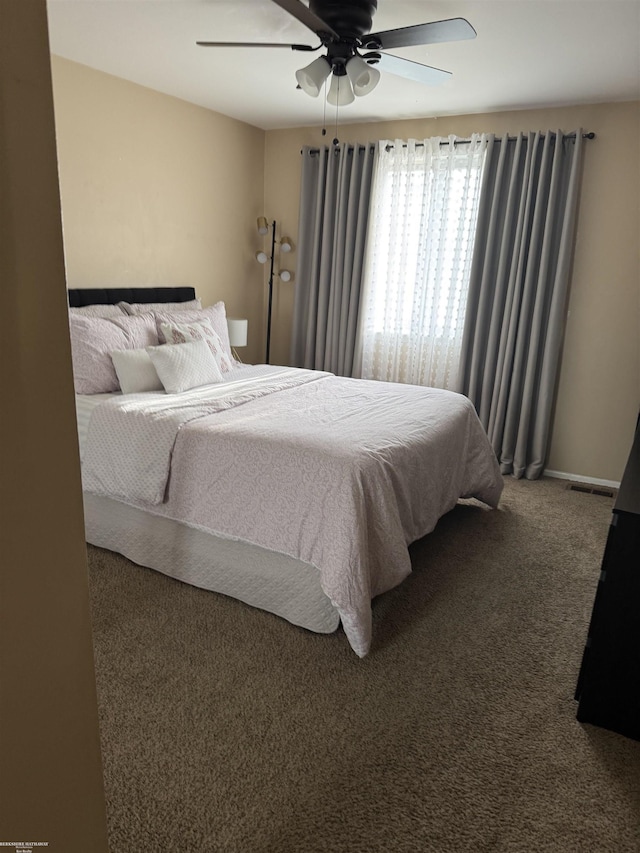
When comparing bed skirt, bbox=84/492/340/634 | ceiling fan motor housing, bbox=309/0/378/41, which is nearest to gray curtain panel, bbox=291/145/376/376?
ceiling fan motor housing, bbox=309/0/378/41

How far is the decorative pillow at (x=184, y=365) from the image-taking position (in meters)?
3.34

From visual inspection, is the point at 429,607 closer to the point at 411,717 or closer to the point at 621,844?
the point at 411,717

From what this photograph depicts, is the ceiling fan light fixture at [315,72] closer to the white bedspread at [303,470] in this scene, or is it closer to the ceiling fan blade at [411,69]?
the ceiling fan blade at [411,69]

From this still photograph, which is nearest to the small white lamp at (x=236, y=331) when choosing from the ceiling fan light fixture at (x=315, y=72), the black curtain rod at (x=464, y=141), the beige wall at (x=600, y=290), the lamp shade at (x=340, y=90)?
the black curtain rod at (x=464, y=141)

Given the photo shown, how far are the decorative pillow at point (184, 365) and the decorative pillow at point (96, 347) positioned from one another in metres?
0.23

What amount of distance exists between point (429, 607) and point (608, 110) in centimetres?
342

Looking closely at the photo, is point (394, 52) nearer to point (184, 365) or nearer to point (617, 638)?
point (184, 365)

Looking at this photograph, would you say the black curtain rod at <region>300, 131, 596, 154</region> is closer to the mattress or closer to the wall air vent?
the wall air vent

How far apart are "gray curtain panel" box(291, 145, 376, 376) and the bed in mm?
1625

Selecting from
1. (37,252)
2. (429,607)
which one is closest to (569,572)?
(429,607)

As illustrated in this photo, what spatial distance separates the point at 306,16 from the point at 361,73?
1.48 feet

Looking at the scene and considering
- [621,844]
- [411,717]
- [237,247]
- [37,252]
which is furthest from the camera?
[237,247]

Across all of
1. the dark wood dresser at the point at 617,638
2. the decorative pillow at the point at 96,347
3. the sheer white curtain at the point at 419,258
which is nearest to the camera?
the dark wood dresser at the point at 617,638

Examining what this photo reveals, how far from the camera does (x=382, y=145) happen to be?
182 inches
